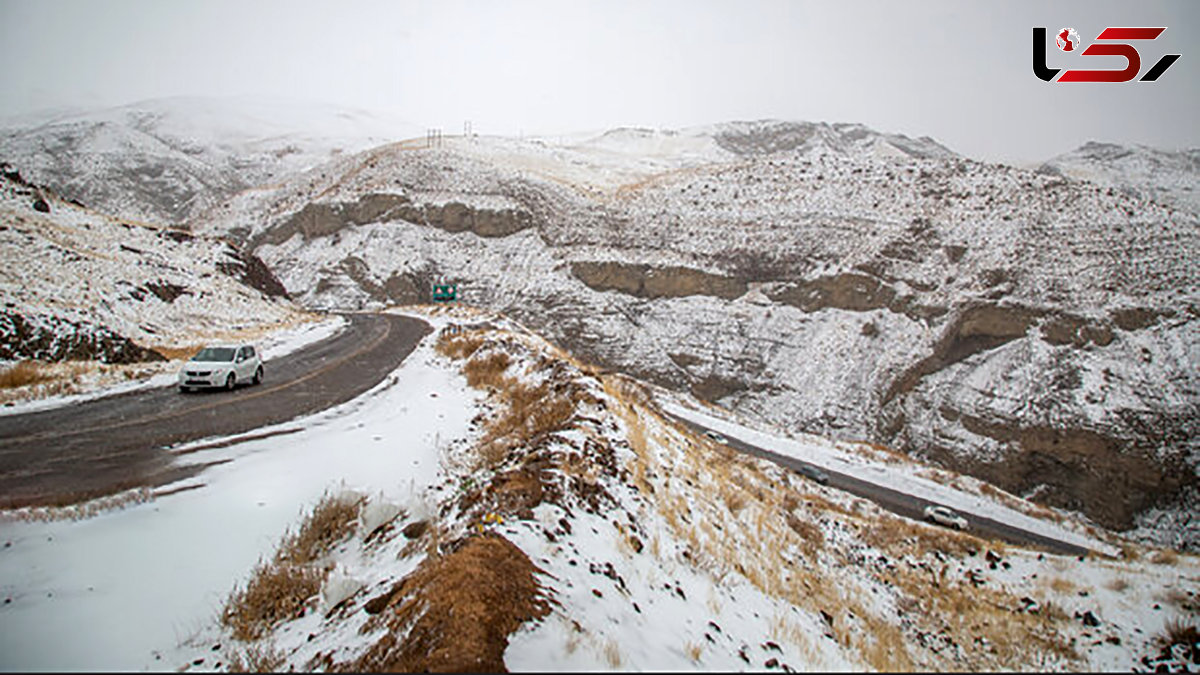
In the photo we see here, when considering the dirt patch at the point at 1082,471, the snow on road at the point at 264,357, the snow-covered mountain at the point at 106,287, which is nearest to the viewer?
the snow on road at the point at 264,357

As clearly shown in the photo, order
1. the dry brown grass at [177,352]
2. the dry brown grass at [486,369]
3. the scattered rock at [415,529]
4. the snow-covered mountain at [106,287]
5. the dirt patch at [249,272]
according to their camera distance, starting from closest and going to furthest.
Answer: the scattered rock at [415,529] → the dry brown grass at [486,369] → the snow-covered mountain at [106,287] → the dry brown grass at [177,352] → the dirt patch at [249,272]

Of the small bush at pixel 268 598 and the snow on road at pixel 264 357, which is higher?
the small bush at pixel 268 598

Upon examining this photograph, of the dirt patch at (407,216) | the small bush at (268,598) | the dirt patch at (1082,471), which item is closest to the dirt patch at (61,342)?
the small bush at (268,598)

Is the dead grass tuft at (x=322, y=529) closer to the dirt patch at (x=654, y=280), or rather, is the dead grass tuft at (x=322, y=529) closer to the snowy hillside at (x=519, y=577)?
the snowy hillside at (x=519, y=577)

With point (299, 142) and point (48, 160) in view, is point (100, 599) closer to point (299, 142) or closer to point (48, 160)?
point (48, 160)

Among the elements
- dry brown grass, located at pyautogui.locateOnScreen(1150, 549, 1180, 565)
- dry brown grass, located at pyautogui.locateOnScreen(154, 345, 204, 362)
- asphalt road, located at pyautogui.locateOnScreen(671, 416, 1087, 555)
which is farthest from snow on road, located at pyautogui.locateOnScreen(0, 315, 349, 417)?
dry brown grass, located at pyautogui.locateOnScreen(1150, 549, 1180, 565)

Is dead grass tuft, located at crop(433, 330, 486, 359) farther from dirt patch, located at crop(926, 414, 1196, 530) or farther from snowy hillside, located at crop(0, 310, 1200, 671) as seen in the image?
dirt patch, located at crop(926, 414, 1196, 530)
